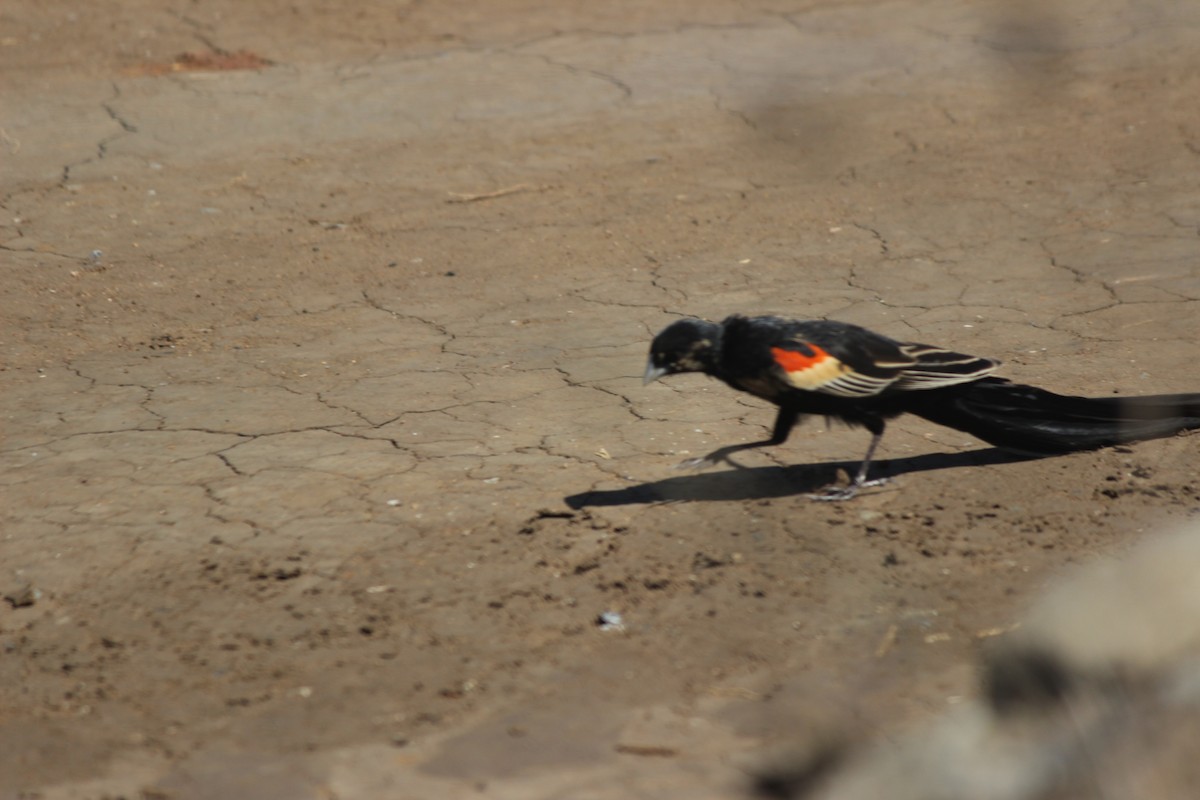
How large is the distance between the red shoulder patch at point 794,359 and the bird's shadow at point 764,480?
56 cm

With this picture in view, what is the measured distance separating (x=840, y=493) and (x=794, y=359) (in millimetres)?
574

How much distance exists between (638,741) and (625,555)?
A: 1.00m

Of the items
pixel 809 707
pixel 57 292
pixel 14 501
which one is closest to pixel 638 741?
pixel 809 707

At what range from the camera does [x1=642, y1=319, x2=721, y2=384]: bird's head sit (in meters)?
4.36

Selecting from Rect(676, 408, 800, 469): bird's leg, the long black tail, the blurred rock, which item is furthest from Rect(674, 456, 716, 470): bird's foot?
the blurred rock

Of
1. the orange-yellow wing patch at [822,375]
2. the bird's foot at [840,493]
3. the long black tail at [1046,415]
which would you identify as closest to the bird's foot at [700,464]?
the bird's foot at [840,493]

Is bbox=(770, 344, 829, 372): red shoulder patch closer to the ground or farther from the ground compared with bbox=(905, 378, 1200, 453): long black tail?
farther from the ground

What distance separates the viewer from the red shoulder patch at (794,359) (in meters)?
4.24

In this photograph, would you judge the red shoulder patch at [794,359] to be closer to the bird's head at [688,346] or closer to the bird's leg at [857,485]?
the bird's head at [688,346]

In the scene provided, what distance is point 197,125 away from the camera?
8672 millimetres

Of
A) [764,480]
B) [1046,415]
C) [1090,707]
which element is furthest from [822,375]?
[1090,707]

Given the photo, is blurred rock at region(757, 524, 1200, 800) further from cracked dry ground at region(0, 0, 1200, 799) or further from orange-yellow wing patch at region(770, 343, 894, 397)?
orange-yellow wing patch at region(770, 343, 894, 397)

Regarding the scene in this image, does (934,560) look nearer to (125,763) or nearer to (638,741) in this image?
(638,741)

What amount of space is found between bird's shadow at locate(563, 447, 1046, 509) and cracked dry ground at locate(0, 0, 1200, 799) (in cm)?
2
